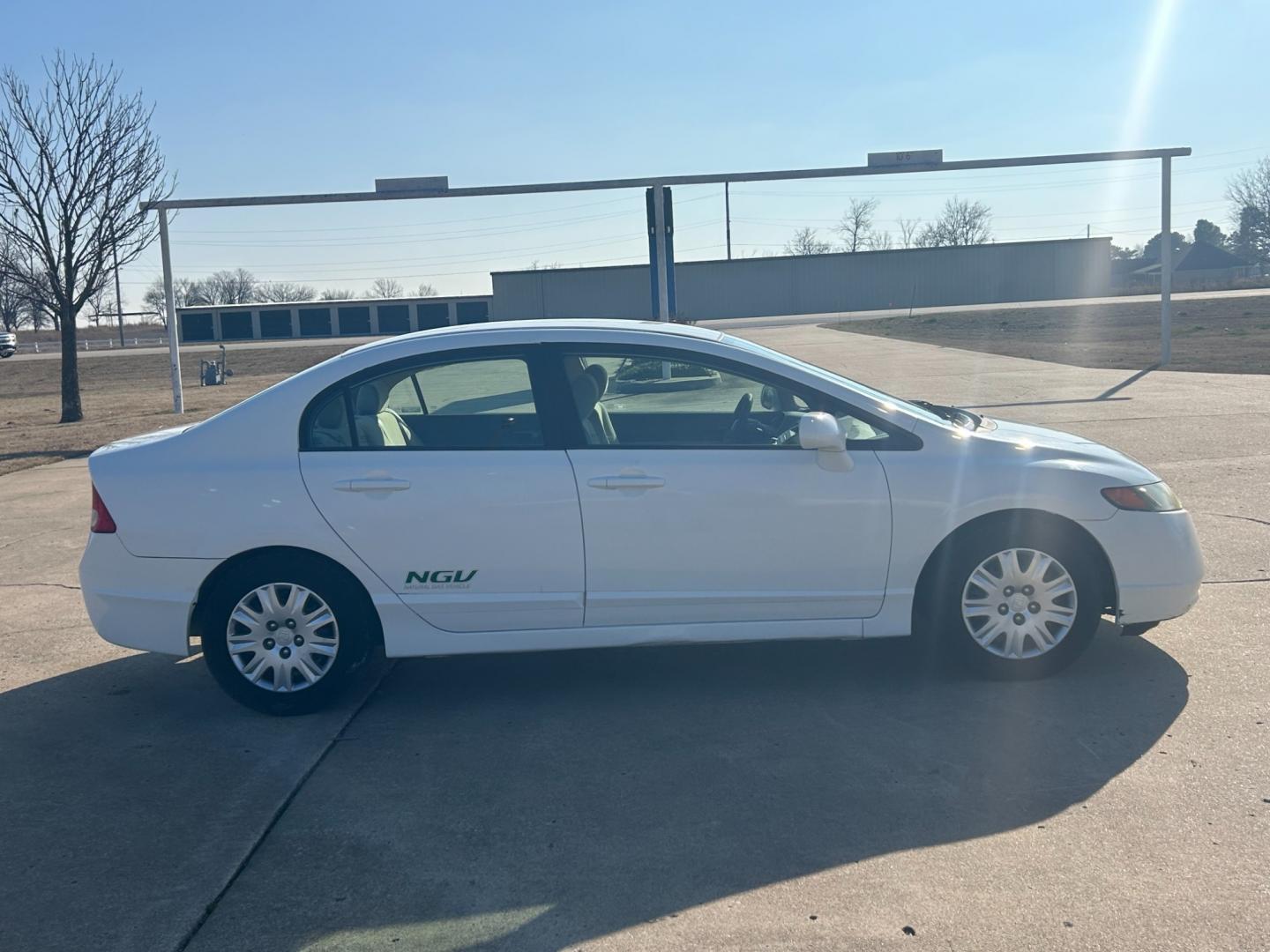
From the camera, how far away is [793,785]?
13.8 ft

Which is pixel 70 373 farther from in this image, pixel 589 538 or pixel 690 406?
pixel 589 538

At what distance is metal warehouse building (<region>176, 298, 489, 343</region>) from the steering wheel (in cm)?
5391


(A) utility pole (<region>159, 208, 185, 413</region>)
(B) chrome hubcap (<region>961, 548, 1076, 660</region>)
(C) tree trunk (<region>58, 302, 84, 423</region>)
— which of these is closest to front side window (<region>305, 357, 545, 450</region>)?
(B) chrome hubcap (<region>961, 548, 1076, 660</region>)

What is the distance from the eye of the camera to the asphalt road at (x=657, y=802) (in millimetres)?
3352

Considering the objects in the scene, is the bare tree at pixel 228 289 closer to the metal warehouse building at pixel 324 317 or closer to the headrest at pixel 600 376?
the metal warehouse building at pixel 324 317

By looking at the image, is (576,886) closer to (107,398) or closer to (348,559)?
(348,559)

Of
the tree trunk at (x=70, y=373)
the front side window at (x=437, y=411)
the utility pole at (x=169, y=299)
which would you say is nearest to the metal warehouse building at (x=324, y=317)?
the tree trunk at (x=70, y=373)

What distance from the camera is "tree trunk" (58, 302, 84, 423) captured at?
61.3ft

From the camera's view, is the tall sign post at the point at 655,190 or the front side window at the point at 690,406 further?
the tall sign post at the point at 655,190

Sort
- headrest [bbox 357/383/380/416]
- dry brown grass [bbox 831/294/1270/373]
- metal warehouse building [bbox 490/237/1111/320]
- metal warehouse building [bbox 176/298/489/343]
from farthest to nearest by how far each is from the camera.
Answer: metal warehouse building [bbox 176/298/489/343] → metal warehouse building [bbox 490/237/1111/320] → dry brown grass [bbox 831/294/1270/373] → headrest [bbox 357/383/380/416]

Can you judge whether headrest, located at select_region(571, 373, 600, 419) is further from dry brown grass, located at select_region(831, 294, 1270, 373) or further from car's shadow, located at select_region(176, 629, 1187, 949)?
dry brown grass, located at select_region(831, 294, 1270, 373)

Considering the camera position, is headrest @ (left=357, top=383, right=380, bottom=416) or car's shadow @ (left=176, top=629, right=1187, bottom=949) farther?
headrest @ (left=357, top=383, right=380, bottom=416)

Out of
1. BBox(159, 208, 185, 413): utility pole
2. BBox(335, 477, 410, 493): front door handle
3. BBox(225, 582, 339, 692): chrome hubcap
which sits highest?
BBox(159, 208, 185, 413): utility pole

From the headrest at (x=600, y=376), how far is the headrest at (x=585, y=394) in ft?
0.06
